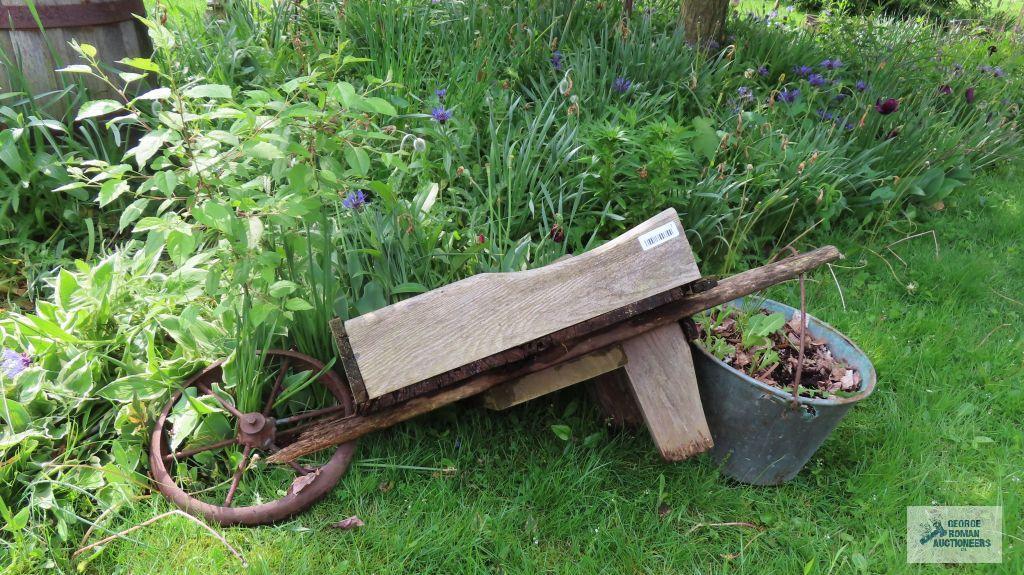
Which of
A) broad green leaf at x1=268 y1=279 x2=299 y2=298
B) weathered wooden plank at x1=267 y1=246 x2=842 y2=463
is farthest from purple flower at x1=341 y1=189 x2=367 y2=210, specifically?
weathered wooden plank at x1=267 y1=246 x2=842 y2=463

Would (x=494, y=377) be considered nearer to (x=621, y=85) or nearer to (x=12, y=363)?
(x=12, y=363)

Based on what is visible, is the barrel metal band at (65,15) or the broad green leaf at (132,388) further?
the barrel metal band at (65,15)

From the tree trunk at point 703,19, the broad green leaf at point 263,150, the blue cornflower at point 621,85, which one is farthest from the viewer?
the tree trunk at point 703,19

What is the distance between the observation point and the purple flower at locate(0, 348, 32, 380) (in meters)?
1.81

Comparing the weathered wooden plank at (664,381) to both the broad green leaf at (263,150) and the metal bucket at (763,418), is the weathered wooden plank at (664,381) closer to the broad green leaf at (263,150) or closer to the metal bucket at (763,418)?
the metal bucket at (763,418)

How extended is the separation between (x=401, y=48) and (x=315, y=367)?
1.90 meters

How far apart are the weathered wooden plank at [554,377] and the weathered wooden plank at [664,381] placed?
5 centimetres

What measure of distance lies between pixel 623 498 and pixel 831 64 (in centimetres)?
340

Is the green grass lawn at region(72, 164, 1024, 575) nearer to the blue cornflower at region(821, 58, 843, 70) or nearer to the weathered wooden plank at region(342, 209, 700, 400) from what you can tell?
the weathered wooden plank at region(342, 209, 700, 400)

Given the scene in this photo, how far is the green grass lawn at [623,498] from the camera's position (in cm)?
169

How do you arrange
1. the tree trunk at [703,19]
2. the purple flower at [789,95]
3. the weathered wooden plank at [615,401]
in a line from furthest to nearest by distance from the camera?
the tree trunk at [703,19]
the purple flower at [789,95]
the weathered wooden plank at [615,401]

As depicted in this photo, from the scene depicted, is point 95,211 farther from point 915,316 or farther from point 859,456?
point 915,316

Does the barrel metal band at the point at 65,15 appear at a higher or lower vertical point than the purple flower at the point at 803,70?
higher

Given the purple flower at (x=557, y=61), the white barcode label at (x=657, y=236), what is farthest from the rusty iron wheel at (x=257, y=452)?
the purple flower at (x=557, y=61)
